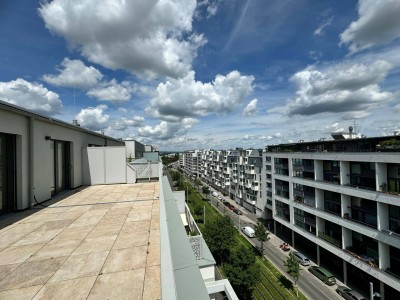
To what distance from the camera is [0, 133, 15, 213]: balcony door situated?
8220 mm

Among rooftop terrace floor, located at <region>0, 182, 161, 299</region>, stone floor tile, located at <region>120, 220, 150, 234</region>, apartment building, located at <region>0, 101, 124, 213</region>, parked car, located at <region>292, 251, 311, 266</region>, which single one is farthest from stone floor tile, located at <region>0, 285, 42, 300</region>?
parked car, located at <region>292, 251, 311, 266</region>

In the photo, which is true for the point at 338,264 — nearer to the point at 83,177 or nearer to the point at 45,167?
the point at 83,177

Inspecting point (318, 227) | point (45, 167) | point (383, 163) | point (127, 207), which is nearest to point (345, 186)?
point (383, 163)

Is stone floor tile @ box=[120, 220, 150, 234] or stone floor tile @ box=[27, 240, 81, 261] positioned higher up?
stone floor tile @ box=[120, 220, 150, 234]

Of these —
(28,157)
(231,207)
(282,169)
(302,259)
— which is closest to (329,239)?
(302,259)

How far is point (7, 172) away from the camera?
27.8 ft

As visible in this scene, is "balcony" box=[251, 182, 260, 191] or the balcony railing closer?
the balcony railing

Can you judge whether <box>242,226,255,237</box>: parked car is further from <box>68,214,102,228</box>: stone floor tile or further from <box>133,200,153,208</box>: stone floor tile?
<box>68,214,102,228</box>: stone floor tile

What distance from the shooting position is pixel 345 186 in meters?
25.8

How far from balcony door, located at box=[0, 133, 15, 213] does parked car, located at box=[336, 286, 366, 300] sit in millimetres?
29315

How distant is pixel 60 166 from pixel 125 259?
1044 centimetres

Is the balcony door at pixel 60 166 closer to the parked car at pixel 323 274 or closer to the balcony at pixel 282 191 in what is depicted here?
the parked car at pixel 323 274

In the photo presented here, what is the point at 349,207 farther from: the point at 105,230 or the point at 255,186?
the point at 255,186

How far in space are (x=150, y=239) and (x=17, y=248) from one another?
2.95 m
